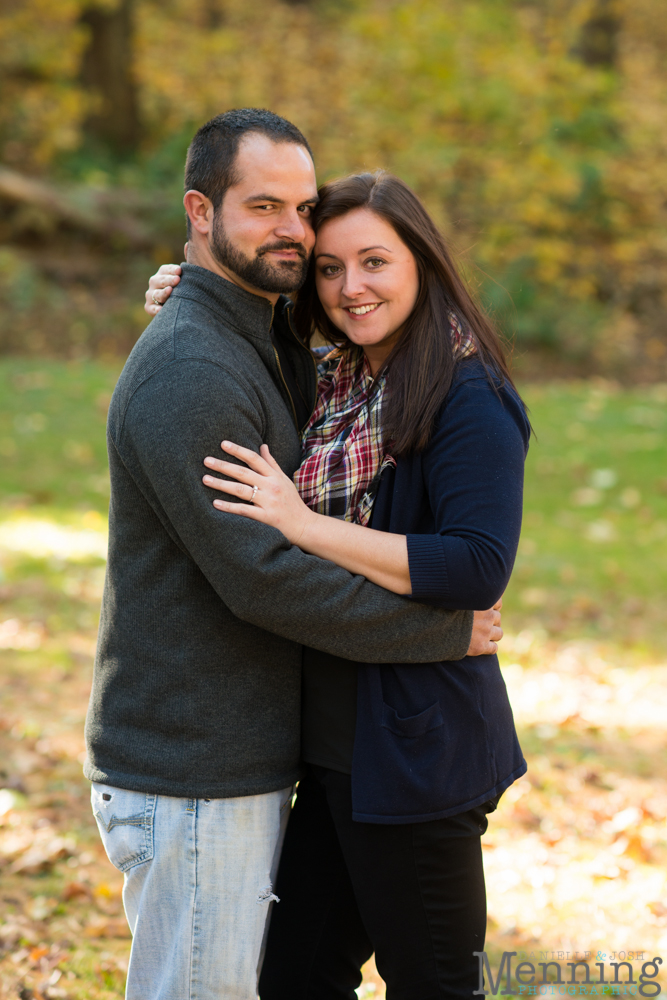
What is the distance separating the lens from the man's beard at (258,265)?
2.41 metres

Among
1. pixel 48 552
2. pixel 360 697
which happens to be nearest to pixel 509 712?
pixel 360 697

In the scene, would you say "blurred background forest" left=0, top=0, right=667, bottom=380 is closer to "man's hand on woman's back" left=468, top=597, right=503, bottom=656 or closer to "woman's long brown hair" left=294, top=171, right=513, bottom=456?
"woman's long brown hair" left=294, top=171, right=513, bottom=456

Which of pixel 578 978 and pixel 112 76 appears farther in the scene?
pixel 112 76

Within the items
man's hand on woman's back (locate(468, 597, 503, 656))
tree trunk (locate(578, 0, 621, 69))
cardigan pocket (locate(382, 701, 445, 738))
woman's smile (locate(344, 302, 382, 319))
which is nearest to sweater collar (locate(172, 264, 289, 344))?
woman's smile (locate(344, 302, 382, 319))

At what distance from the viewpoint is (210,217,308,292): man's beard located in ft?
7.91

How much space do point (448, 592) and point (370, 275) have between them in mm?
839

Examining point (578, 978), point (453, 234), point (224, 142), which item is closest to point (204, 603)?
point (224, 142)

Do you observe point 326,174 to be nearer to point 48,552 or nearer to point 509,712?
point 48,552

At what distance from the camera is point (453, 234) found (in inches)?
320

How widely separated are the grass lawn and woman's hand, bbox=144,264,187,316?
214 cm

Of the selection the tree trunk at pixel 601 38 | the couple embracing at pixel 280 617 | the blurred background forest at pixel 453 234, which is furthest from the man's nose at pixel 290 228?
the tree trunk at pixel 601 38

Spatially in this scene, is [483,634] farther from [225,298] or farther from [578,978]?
[578,978]

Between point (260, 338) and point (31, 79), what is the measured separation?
54.1 feet

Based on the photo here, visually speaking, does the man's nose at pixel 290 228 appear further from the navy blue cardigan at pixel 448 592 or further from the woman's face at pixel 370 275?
the navy blue cardigan at pixel 448 592
